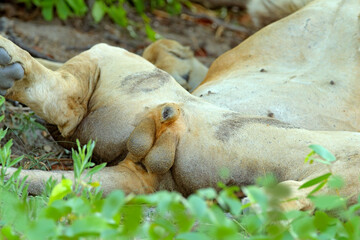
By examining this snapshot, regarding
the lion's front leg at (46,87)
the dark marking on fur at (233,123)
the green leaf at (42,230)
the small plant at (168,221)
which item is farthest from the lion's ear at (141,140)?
the green leaf at (42,230)

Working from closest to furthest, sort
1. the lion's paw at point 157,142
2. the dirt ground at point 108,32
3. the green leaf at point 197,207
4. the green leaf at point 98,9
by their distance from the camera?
the green leaf at point 197,207
the lion's paw at point 157,142
the dirt ground at point 108,32
the green leaf at point 98,9

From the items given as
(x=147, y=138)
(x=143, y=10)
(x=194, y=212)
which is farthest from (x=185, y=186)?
(x=143, y=10)

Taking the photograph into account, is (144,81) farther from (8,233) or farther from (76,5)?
(76,5)

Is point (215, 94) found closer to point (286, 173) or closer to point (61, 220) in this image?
point (286, 173)

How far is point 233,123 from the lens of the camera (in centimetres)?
242

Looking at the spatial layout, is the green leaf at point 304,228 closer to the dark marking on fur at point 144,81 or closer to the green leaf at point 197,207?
the green leaf at point 197,207

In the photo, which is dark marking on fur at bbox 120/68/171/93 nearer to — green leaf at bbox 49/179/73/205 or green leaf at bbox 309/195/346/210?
green leaf at bbox 49/179/73/205

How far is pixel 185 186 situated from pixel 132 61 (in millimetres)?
701

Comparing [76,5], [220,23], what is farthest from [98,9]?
[220,23]

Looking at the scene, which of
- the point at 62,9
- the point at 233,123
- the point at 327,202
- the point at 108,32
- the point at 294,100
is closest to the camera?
the point at 327,202

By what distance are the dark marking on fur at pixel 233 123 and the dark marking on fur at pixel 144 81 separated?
12.6 inches

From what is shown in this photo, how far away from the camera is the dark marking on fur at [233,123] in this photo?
238 cm

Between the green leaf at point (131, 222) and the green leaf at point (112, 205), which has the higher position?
the green leaf at point (112, 205)

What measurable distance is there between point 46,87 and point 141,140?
0.45 m
